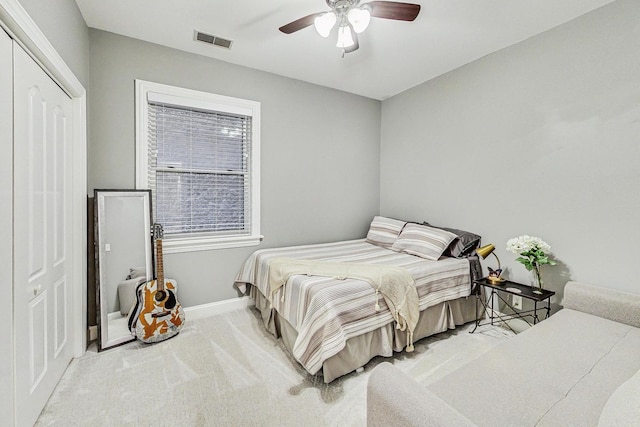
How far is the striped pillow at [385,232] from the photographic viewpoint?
3.37m

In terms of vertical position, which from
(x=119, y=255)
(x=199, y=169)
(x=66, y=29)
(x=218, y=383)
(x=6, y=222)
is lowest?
(x=218, y=383)

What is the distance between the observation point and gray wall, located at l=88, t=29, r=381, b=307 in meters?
2.49

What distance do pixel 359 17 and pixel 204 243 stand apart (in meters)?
2.43

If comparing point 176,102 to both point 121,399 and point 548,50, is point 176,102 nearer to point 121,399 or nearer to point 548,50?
point 121,399

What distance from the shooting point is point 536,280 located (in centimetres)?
251

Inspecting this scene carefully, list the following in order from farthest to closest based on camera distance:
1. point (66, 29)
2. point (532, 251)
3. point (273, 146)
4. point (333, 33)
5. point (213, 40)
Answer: point (273, 146) < point (213, 40) < point (333, 33) < point (532, 251) < point (66, 29)

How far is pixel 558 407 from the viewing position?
1080 mm

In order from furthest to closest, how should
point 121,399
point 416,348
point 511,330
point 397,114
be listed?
point 397,114 → point 511,330 → point 416,348 → point 121,399

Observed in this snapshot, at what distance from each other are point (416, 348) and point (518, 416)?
138cm

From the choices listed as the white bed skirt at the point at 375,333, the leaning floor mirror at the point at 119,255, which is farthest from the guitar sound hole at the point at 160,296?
the white bed skirt at the point at 375,333

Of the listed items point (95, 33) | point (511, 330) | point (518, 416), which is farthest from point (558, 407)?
point (95, 33)

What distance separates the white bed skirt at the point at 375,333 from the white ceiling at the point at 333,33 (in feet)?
8.00

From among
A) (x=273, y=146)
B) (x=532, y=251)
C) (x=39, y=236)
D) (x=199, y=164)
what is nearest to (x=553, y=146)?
(x=532, y=251)

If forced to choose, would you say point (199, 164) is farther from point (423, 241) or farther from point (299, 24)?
point (423, 241)
